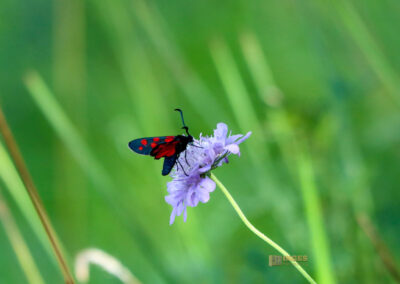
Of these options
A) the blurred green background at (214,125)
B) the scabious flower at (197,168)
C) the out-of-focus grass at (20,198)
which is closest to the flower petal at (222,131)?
the scabious flower at (197,168)

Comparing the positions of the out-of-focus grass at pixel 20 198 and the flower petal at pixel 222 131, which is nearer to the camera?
the flower petal at pixel 222 131

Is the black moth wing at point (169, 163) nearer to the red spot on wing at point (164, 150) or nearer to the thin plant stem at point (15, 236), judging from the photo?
the red spot on wing at point (164, 150)

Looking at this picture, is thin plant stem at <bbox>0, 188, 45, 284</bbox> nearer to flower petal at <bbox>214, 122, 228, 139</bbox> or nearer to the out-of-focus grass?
the out-of-focus grass

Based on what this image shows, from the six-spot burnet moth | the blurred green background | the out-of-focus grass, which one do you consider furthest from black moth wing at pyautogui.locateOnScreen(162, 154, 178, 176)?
the out-of-focus grass

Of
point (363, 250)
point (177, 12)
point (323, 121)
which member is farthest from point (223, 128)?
point (177, 12)

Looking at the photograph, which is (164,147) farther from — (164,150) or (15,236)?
(15,236)

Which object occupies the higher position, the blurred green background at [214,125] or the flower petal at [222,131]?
the blurred green background at [214,125]
